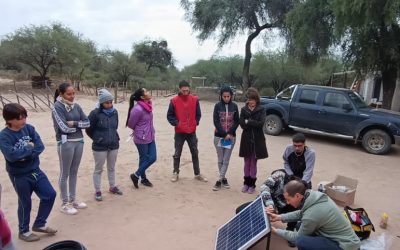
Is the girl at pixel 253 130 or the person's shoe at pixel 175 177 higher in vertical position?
the girl at pixel 253 130

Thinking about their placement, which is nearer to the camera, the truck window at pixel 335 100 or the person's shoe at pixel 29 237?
the person's shoe at pixel 29 237

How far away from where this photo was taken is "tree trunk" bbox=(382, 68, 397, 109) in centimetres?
1143

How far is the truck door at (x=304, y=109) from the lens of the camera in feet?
33.9

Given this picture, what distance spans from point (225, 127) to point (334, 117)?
5.32 metres

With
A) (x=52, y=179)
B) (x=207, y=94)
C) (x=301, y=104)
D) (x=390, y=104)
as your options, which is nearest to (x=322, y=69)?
(x=207, y=94)

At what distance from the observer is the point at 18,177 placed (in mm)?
3719

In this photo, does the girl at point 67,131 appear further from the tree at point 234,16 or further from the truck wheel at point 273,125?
the tree at point 234,16

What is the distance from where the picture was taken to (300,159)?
4898mm

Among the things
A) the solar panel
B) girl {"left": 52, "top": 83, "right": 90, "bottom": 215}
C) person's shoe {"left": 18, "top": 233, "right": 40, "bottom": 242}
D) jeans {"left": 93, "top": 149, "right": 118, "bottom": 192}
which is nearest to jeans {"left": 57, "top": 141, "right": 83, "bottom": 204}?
girl {"left": 52, "top": 83, "right": 90, "bottom": 215}

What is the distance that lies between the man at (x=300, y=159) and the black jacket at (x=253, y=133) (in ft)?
2.06

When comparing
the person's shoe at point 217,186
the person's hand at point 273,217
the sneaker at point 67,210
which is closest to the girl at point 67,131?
the sneaker at point 67,210

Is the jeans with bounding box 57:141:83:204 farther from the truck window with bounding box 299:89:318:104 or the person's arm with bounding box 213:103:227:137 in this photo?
the truck window with bounding box 299:89:318:104

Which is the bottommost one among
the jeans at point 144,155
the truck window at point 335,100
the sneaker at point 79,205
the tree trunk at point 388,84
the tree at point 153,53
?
the sneaker at point 79,205

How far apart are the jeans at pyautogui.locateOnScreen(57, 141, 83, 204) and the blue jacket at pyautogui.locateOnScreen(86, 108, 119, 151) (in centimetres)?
36
